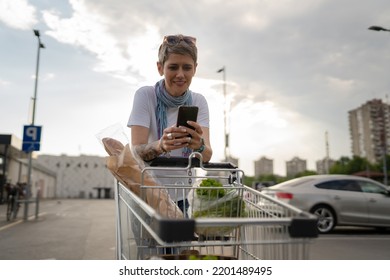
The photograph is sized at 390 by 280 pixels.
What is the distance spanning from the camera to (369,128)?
80.1m

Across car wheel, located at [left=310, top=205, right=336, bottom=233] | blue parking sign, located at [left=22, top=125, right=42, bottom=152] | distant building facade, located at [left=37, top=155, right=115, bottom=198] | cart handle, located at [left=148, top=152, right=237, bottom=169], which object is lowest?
car wheel, located at [left=310, top=205, right=336, bottom=233]

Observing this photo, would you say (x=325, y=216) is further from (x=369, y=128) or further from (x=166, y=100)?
(x=369, y=128)

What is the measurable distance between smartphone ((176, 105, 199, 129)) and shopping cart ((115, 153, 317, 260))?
0.17 meters

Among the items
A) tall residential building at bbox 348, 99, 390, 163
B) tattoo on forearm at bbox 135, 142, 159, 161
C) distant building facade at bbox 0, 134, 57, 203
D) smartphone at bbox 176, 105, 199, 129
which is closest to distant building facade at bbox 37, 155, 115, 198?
distant building facade at bbox 0, 134, 57, 203

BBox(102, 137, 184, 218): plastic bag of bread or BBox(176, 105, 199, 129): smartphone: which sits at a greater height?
BBox(176, 105, 199, 129): smartphone

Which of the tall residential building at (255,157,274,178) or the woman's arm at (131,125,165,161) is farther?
the tall residential building at (255,157,274,178)

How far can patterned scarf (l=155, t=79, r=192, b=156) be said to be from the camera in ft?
7.02

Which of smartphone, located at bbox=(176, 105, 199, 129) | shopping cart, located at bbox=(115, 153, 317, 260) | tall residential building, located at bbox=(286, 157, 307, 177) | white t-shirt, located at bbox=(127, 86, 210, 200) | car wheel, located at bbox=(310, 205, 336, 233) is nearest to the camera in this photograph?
shopping cart, located at bbox=(115, 153, 317, 260)

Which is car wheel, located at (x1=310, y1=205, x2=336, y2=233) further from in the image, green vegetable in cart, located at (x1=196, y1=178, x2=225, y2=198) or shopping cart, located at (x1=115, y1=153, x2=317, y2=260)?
green vegetable in cart, located at (x1=196, y1=178, x2=225, y2=198)

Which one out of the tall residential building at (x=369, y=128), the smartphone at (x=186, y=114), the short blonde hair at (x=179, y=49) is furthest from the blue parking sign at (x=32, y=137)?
the tall residential building at (x=369, y=128)

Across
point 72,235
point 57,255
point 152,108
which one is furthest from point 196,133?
point 72,235

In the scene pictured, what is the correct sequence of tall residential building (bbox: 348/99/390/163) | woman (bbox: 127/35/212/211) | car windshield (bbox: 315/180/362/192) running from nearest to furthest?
woman (bbox: 127/35/212/211) → car windshield (bbox: 315/180/362/192) → tall residential building (bbox: 348/99/390/163)

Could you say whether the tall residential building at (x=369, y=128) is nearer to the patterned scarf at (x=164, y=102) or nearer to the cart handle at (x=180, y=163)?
the patterned scarf at (x=164, y=102)
